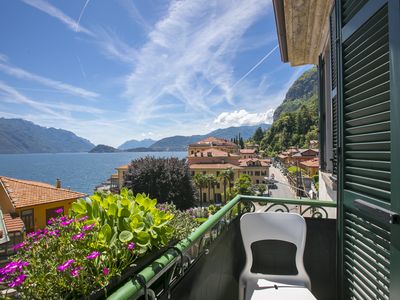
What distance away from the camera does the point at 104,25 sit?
61.1 ft

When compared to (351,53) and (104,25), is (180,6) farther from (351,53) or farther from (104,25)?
(104,25)

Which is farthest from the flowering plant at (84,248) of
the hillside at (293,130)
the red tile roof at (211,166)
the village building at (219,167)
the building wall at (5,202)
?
the hillside at (293,130)

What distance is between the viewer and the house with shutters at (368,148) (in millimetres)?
984

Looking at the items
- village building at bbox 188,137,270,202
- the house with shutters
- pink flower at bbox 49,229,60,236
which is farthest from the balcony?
village building at bbox 188,137,270,202

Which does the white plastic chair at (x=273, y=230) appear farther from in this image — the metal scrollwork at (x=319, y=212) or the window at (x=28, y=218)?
the window at (x=28, y=218)

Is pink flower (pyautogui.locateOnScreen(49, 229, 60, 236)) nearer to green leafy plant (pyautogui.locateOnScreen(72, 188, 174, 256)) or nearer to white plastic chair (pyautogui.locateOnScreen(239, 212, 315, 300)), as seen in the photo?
green leafy plant (pyautogui.locateOnScreen(72, 188, 174, 256))

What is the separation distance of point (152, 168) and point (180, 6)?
41.4 ft

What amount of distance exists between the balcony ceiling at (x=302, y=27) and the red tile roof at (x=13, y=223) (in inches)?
504

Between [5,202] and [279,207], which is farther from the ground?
[279,207]

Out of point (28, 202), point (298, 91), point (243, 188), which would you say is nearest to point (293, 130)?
point (243, 188)

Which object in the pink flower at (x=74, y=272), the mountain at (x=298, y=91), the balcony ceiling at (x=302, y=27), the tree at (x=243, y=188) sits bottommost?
the tree at (x=243, y=188)

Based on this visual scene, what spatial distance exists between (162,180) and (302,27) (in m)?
16.3

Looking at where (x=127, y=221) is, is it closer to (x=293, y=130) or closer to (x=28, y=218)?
(x=28, y=218)

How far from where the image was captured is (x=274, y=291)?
1.61 metres
